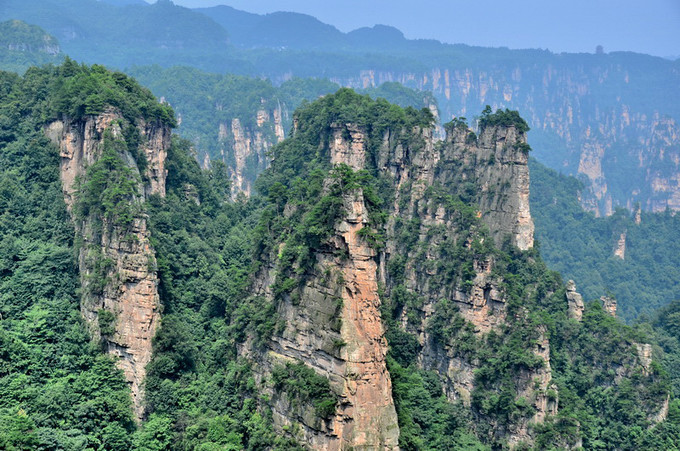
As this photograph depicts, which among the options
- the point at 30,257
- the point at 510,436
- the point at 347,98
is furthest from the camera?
the point at 347,98

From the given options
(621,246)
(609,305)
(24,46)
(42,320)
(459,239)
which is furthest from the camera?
(24,46)

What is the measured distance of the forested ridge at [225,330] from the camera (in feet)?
128

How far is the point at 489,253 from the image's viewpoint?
2136 inches

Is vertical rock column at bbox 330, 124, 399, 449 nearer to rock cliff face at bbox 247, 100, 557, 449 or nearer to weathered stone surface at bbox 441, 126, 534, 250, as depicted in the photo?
rock cliff face at bbox 247, 100, 557, 449

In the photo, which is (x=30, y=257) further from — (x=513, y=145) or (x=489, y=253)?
(x=513, y=145)

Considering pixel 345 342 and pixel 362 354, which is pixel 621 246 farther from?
pixel 345 342

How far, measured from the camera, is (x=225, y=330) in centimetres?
4750

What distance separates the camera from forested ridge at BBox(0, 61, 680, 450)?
39.1 m

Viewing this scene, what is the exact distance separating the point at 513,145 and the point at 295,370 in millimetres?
33193

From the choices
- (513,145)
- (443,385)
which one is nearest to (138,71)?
(513,145)

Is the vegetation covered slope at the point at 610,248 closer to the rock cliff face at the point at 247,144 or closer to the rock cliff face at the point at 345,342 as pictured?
the rock cliff face at the point at 247,144

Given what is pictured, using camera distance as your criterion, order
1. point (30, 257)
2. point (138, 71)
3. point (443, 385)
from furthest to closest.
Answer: point (138, 71) → point (443, 385) → point (30, 257)

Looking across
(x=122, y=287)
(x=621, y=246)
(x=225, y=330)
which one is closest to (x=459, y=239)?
(x=225, y=330)

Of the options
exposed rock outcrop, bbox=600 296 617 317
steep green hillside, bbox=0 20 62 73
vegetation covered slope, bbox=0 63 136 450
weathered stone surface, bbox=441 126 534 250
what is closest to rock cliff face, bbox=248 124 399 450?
vegetation covered slope, bbox=0 63 136 450
